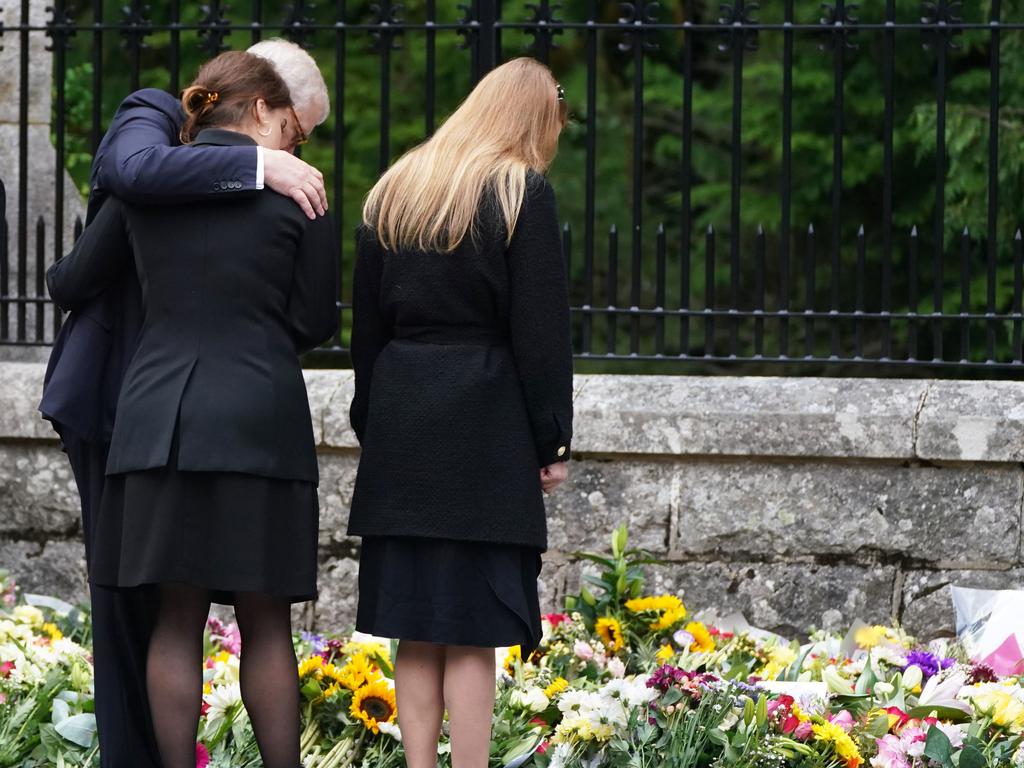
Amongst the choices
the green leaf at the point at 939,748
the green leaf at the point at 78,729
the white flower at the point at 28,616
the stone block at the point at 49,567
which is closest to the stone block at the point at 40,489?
the stone block at the point at 49,567

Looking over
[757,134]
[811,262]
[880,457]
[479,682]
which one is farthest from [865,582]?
[757,134]

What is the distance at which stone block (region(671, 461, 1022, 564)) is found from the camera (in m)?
4.12

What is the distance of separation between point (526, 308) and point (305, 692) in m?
1.04

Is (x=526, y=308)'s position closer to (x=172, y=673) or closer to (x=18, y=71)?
(x=172, y=673)

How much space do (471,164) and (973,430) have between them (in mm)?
1893

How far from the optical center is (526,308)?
279 centimetres

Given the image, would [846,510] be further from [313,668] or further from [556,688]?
[313,668]

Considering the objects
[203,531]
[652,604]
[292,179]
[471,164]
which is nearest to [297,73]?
[292,179]

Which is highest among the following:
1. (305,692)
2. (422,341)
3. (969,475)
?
(422,341)

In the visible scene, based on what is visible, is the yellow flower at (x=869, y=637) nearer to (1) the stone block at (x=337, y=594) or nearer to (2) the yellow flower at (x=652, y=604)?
(2) the yellow flower at (x=652, y=604)

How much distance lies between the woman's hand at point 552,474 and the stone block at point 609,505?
1.32 meters

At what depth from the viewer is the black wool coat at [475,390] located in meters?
2.79

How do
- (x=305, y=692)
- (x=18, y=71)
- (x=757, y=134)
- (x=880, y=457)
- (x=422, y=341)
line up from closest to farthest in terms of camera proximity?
(x=422, y=341), (x=305, y=692), (x=880, y=457), (x=18, y=71), (x=757, y=134)

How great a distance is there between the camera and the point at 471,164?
282 cm
